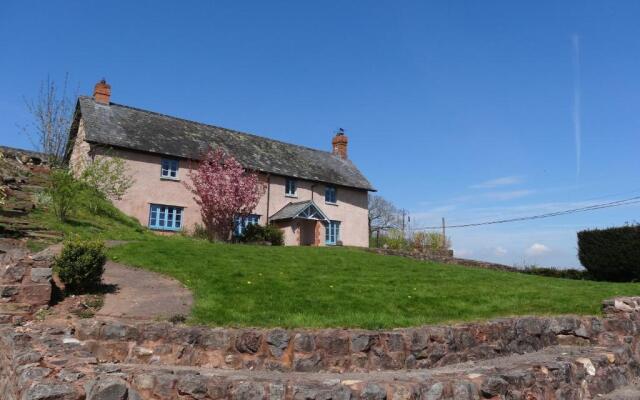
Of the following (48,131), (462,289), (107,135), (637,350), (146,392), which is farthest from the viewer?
(48,131)

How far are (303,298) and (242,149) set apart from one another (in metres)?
24.8

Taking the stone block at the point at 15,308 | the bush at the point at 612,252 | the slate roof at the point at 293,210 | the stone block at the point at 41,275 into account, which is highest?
the slate roof at the point at 293,210

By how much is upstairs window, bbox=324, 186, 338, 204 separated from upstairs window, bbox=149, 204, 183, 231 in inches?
456

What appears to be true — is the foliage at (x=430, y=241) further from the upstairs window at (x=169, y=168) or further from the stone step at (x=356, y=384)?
the stone step at (x=356, y=384)

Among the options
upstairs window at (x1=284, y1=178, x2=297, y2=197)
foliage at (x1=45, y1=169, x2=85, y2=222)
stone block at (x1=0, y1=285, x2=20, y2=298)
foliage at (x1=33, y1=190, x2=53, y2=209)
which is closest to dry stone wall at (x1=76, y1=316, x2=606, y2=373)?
stone block at (x1=0, y1=285, x2=20, y2=298)

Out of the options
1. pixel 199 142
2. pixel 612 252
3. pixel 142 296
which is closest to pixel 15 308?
pixel 142 296

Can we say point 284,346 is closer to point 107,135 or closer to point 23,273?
point 23,273

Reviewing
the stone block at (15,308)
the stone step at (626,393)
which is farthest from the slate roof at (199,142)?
the stone step at (626,393)

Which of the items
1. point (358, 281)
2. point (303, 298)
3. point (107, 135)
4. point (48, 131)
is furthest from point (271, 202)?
point (303, 298)

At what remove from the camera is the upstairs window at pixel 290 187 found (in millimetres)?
34369

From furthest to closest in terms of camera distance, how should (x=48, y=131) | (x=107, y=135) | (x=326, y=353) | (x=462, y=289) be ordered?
(x=48, y=131), (x=107, y=135), (x=462, y=289), (x=326, y=353)

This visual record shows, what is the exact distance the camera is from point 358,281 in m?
14.6

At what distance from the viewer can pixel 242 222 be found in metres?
31.2

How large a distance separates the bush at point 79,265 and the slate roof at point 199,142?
17.3m
